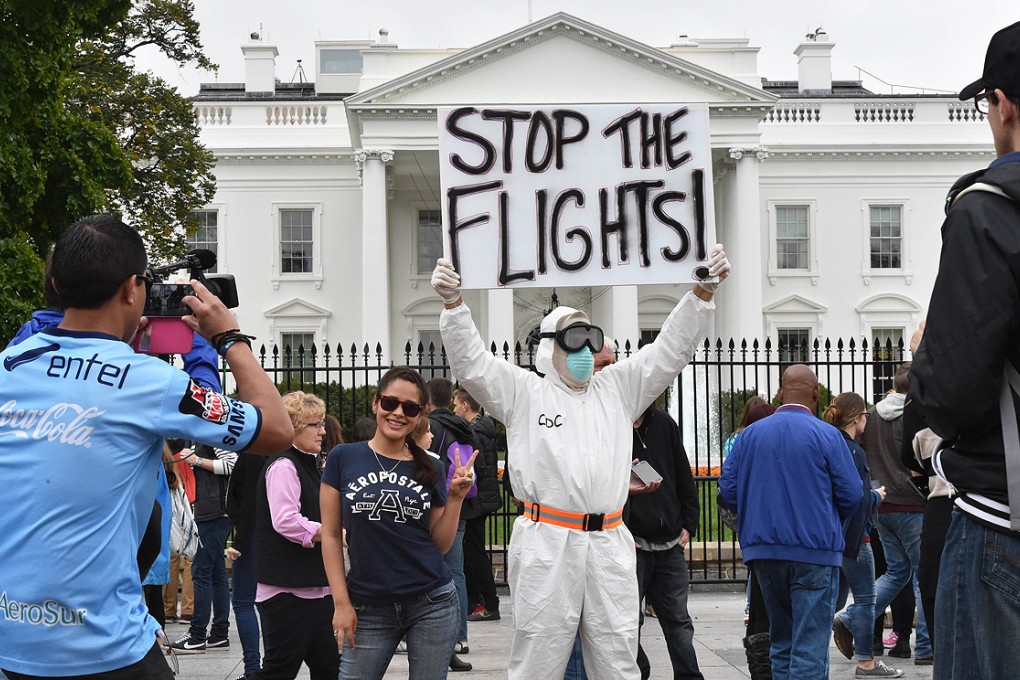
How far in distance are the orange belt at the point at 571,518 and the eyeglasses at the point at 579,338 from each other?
695mm

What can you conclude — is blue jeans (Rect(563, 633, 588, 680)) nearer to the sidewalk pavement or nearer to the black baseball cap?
the sidewalk pavement

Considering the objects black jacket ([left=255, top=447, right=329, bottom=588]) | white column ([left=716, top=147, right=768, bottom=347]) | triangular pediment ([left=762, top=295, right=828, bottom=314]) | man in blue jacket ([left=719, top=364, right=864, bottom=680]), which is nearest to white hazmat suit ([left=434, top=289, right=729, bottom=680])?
black jacket ([left=255, top=447, right=329, bottom=588])

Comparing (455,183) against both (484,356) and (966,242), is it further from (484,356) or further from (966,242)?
(966,242)

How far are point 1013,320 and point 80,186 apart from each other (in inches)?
516

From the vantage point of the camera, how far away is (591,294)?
3641cm

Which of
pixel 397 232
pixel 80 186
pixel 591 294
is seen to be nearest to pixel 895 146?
pixel 591 294

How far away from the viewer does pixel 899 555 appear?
788 cm

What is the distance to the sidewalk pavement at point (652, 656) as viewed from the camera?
25.5ft

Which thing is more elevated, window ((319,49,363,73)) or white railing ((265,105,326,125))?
window ((319,49,363,73))

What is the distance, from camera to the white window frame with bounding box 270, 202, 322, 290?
39.5 meters

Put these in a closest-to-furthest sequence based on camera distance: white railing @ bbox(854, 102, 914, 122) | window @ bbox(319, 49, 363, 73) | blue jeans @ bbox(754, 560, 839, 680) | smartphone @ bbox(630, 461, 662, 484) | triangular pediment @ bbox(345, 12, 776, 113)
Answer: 1. blue jeans @ bbox(754, 560, 839, 680)
2. smartphone @ bbox(630, 461, 662, 484)
3. triangular pediment @ bbox(345, 12, 776, 113)
4. white railing @ bbox(854, 102, 914, 122)
5. window @ bbox(319, 49, 363, 73)

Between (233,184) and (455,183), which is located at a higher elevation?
(233,184)

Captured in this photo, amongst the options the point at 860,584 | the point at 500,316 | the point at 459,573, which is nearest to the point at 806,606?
the point at 860,584

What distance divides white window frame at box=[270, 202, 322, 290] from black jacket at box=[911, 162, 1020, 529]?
3788cm
